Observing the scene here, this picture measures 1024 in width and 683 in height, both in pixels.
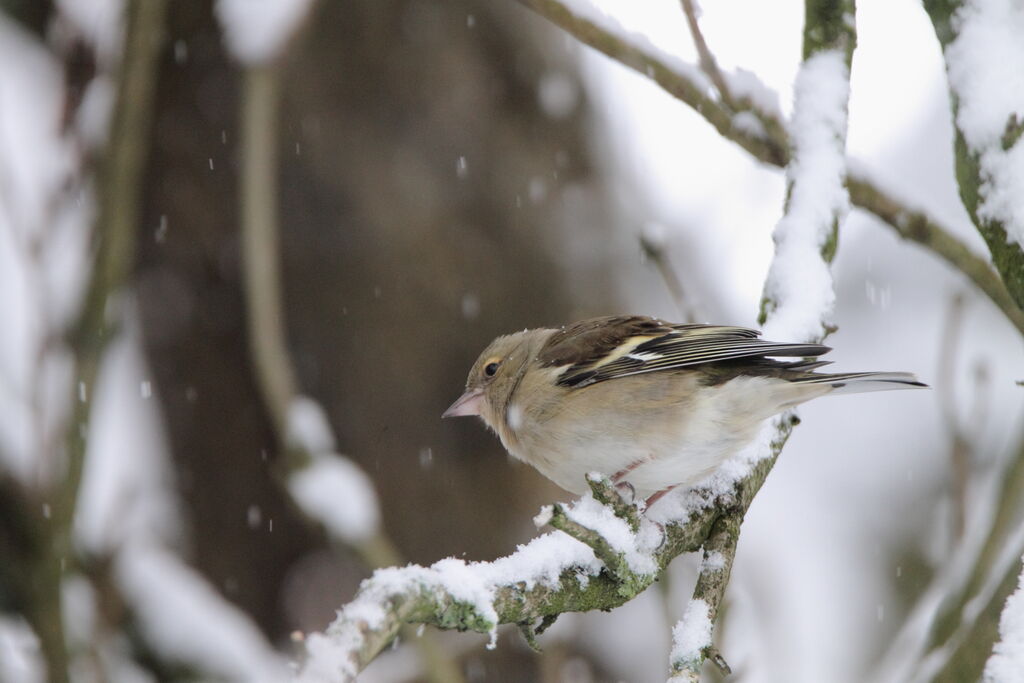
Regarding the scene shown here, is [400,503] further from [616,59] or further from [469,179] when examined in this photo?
[616,59]

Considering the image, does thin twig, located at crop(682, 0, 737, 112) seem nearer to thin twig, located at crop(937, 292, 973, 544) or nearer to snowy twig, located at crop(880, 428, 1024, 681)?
thin twig, located at crop(937, 292, 973, 544)

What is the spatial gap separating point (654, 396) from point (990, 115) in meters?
1.25

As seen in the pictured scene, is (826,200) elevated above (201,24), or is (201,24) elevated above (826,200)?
(201,24)

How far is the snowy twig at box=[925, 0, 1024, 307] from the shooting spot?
88.4 inches

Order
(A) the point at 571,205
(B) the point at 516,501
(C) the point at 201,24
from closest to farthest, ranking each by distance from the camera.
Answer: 1. (C) the point at 201,24
2. (B) the point at 516,501
3. (A) the point at 571,205

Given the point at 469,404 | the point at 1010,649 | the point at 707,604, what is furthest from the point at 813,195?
the point at 469,404

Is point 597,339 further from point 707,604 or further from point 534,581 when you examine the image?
point 534,581

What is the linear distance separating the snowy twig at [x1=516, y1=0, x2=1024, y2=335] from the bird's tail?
1.84ft

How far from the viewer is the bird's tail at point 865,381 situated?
266 centimetres

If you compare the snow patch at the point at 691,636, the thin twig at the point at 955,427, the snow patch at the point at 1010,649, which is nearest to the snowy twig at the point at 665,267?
the thin twig at the point at 955,427

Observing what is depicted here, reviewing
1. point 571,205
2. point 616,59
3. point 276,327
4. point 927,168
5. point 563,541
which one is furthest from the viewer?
point 927,168

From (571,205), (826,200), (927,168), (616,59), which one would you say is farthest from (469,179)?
(927,168)

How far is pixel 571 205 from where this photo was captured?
5.59m

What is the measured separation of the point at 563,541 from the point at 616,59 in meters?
1.65
